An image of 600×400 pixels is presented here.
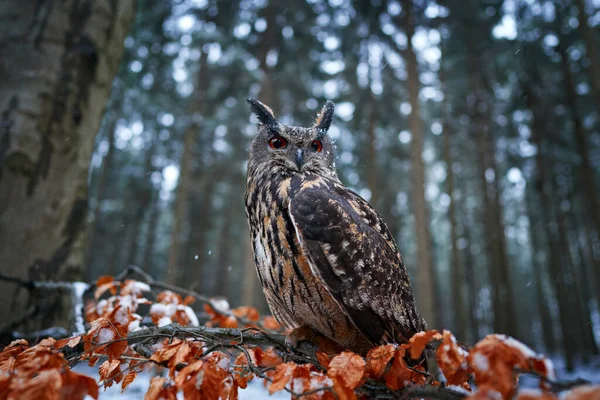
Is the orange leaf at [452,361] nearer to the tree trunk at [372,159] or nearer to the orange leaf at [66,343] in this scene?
the orange leaf at [66,343]

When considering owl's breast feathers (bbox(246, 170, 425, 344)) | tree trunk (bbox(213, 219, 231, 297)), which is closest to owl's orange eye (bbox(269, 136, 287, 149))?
owl's breast feathers (bbox(246, 170, 425, 344))

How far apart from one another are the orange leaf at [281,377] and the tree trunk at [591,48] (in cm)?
876

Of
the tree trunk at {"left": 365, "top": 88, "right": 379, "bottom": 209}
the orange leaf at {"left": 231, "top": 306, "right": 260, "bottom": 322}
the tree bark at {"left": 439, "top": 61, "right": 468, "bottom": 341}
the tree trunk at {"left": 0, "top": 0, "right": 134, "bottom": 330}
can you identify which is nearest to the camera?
the tree trunk at {"left": 0, "top": 0, "right": 134, "bottom": 330}

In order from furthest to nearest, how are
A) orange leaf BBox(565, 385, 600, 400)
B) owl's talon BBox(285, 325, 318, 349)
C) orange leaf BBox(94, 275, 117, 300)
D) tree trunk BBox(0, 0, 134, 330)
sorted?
orange leaf BBox(94, 275, 117, 300) < tree trunk BBox(0, 0, 134, 330) < owl's talon BBox(285, 325, 318, 349) < orange leaf BBox(565, 385, 600, 400)

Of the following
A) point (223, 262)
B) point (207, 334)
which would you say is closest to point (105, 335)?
point (207, 334)

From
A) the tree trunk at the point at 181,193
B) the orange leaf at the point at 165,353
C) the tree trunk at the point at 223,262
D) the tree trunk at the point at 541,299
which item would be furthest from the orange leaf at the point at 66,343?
the tree trunk at the point at 541,299

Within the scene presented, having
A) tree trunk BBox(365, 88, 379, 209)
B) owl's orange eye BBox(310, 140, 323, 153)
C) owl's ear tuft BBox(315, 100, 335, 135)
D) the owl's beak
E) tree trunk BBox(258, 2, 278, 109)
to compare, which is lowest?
the owl's beak

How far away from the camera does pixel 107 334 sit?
5.16ft

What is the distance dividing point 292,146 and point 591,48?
8.48 meters

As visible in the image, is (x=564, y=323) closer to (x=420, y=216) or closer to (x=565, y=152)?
(x=565, y=152)

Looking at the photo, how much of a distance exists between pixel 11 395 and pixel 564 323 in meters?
16.6

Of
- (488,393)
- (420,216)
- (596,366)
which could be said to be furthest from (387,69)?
(596,366)

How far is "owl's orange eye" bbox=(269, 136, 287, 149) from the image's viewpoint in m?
2.89

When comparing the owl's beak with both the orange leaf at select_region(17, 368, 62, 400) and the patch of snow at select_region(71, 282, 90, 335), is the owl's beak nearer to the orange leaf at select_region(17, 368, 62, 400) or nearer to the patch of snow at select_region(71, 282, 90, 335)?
the patch of snow at select_region(71, 282, 90, 335)
